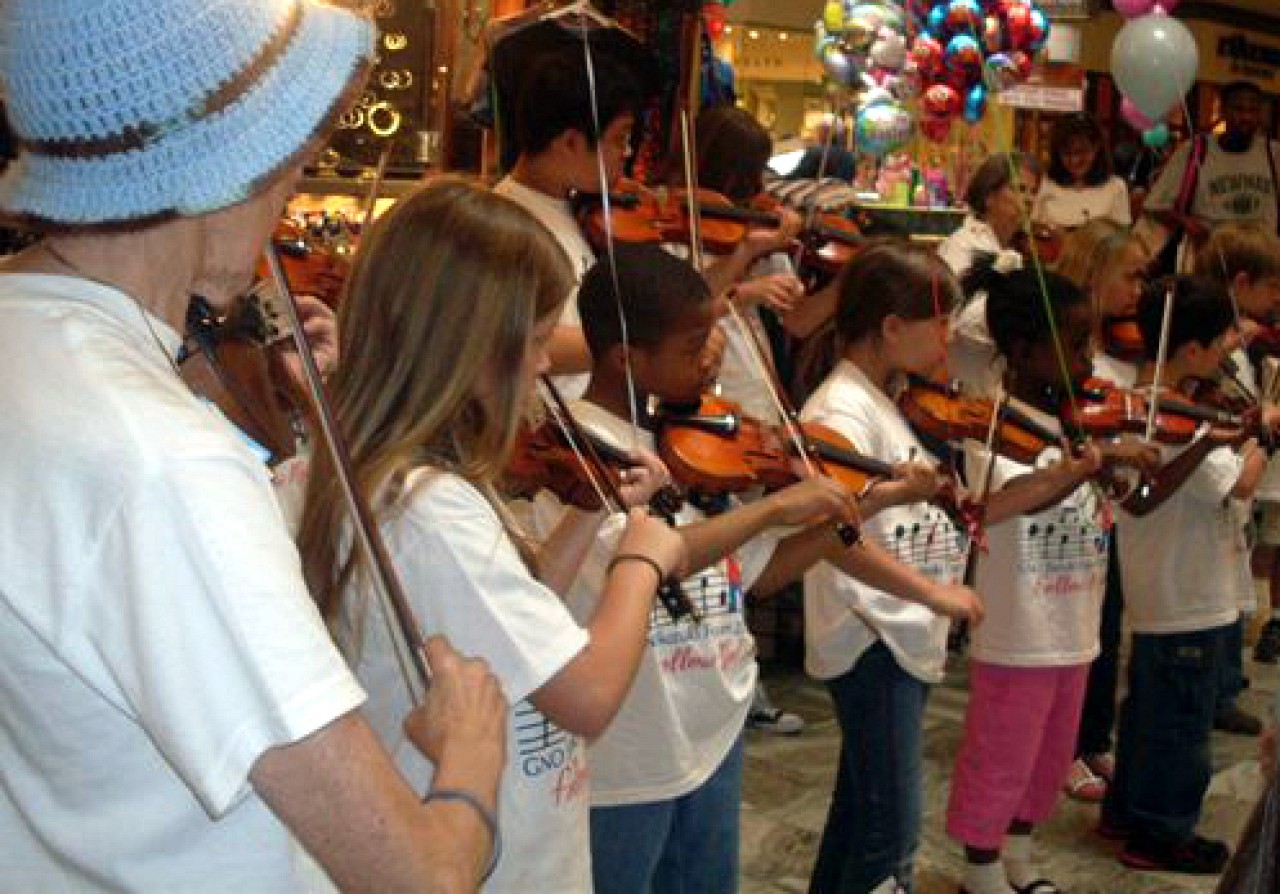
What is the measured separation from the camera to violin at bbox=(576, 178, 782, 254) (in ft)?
8.87

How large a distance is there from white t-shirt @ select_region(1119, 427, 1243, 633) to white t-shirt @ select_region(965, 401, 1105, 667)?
1.23 feet

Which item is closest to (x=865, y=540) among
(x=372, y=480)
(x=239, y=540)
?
(x=372, y=480)

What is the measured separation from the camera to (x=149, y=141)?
91 centimetres

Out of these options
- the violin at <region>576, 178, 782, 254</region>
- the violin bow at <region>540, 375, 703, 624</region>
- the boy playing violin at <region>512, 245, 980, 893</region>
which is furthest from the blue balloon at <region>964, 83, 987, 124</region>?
A: the violin bow at <region>540, 375, 703, 624</region>

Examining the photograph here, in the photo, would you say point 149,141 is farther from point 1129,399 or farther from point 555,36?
point 1129,399

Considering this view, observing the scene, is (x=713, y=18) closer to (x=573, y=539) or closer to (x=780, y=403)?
(x=780, y=403)

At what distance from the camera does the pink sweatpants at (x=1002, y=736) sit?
2910 millimetres

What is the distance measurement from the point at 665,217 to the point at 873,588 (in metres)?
0.87

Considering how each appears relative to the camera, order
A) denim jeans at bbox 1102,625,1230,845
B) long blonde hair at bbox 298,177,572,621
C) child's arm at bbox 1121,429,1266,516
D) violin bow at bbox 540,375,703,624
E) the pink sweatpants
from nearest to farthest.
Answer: long blonde hair at bbox 298,177,572,621
violin bow at bbox 540,375,703,624
the pink sweatpants
child's arm at bbox 1121,429,1266,516
denim jeans at bbox 1102,625,1230,845

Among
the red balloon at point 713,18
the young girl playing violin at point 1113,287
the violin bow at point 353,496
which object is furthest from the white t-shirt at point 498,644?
the red balloon at point 713,18

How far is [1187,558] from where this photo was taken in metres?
3.31

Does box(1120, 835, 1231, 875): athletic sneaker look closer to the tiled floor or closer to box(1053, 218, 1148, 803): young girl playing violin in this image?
the tiled floor

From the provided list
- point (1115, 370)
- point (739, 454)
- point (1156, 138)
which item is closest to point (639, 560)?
point (739, 454)

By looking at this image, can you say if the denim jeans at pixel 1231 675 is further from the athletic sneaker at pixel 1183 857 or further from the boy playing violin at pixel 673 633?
the boy playing violin at pixel 673 633
